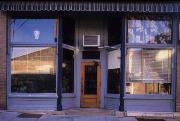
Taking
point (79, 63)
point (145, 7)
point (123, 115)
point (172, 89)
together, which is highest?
point (145, 7)

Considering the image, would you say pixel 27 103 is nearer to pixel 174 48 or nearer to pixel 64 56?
pixel 64 56

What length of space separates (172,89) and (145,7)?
353cm

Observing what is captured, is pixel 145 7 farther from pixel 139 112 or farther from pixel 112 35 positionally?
pixel 139 112

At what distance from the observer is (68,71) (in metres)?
16.7

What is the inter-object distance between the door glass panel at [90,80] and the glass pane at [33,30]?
2.59 metres

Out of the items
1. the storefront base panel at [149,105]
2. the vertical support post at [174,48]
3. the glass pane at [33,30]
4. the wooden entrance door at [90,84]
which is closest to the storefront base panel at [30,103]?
the wooden entrance door at [90,84]

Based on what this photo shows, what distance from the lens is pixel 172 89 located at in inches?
614

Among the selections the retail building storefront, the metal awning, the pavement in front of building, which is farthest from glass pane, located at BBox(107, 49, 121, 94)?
the metal awning

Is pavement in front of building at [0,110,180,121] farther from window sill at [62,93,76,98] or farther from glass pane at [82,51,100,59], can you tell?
glass pane at [82,51,100,59]

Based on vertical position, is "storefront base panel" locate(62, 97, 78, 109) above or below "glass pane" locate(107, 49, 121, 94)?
below

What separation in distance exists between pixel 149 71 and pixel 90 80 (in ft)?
9.70

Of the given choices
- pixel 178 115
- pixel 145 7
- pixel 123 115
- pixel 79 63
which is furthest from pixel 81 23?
pixel 178 115

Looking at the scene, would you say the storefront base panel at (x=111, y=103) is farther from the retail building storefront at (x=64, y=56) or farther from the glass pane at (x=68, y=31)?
the glass pane at (x=68, y=31)

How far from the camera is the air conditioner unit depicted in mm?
16969
